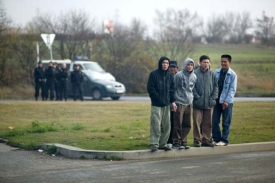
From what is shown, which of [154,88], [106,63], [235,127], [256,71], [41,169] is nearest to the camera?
[41,169]

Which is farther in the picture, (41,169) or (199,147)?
(199,147)

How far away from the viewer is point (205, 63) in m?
14.0

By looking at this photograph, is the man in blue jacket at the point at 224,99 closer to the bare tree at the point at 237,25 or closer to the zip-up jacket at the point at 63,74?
the zip-up jacket at the point at 63,74

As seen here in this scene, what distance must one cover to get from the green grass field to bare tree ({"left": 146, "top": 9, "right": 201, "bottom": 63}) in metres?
21.4

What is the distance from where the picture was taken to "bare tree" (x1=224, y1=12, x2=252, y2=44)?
218 ft

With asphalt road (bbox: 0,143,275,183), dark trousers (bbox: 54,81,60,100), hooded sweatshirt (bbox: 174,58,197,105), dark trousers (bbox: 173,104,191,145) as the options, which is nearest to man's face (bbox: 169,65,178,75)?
hooded sweatshirt (bbox: 174,58,197,105)

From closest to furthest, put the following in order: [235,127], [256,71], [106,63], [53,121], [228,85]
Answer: [228,85] < [235,127] < [53,121] < [106,63] < [256,71]

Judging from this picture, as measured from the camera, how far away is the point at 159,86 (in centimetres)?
1332

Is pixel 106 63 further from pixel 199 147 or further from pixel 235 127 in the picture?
pixel 199 147

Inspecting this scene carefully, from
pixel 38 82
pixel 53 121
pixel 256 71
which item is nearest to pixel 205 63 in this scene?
pixel 53 121

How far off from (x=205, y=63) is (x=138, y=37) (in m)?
30.1

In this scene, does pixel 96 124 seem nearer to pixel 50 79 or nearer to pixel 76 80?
pixel 76 80

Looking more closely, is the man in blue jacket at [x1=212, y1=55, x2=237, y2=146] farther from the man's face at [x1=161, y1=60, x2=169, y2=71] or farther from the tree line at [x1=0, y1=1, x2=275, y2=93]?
the tree line at [x1=0, y1=1, x2=275, y2=93]

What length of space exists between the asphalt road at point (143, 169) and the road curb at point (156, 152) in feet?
0.81
